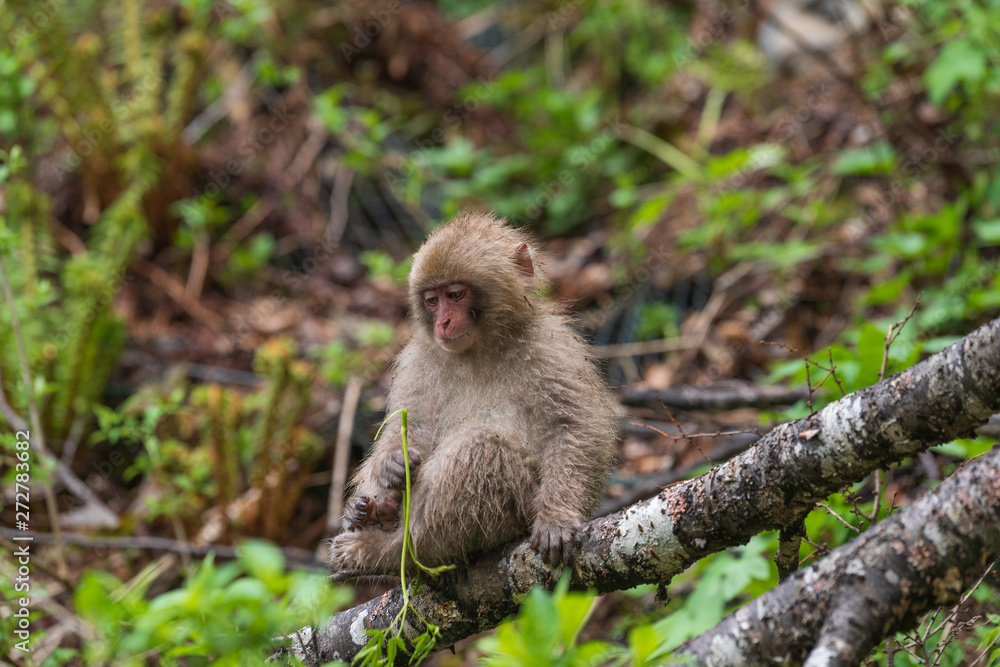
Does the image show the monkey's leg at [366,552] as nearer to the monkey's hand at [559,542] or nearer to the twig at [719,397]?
the monkey's hand at [559,542]

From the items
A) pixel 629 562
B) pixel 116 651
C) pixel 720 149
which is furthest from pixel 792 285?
pixel 116 651

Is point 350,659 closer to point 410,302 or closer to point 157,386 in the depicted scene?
point 410,302

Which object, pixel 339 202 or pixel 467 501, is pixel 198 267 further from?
pixel 467 501

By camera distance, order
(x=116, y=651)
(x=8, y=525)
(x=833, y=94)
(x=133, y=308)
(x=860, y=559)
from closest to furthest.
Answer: (x=116, y=651)
(x=860, y=559)
(x=8, y=525)
(x=133, y=308)
(x=833, y=94)

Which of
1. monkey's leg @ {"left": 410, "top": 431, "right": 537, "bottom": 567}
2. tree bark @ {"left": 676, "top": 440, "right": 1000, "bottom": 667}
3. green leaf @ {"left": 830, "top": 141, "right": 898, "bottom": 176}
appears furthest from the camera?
green leaf @ {"left": 830, "top": 141, "right": 898, "bottom": 176}

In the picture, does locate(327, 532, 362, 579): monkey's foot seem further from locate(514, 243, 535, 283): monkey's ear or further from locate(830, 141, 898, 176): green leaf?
locate(830, 141, 898, 176): green leaf

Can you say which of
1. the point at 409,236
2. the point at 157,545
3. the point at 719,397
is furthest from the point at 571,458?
the point at 409,236

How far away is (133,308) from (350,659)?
6285 mm

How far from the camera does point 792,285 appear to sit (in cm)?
737

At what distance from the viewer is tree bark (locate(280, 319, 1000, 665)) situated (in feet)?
7.21

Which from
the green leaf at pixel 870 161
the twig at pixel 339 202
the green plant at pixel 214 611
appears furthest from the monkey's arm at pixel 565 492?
the twig at pixel 339 202

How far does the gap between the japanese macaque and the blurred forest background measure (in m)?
0.56

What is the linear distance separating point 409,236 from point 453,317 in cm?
592

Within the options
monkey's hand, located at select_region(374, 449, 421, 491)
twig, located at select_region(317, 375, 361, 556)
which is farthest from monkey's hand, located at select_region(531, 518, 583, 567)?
twig, located at select_region(317, 375, 361, 556)
